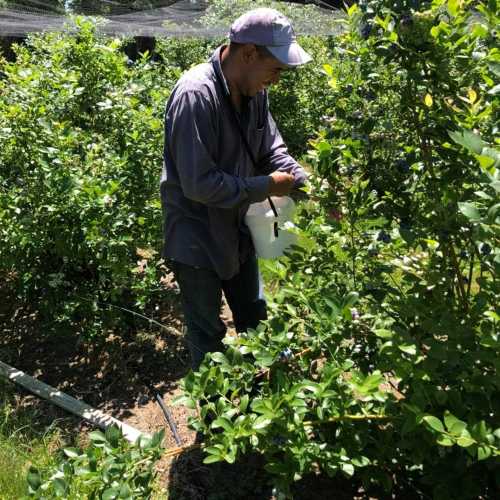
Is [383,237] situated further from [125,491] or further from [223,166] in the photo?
[125,491]

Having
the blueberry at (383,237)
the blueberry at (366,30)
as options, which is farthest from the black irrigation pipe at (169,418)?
the blueberry at (366,30)

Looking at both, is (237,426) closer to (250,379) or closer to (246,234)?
(250,379)

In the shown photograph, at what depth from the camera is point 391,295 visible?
1867 millimetres

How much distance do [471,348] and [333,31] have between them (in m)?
8.50

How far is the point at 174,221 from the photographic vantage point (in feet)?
7.26

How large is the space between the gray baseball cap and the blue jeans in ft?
2.69

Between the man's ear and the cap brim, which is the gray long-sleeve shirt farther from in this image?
the cap brim

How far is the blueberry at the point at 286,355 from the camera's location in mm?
1755

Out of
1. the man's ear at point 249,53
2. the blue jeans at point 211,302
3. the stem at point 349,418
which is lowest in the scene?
the blue jeans at point 211,302

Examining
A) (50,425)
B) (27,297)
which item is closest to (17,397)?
(50,425)

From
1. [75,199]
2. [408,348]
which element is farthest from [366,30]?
[75,199]

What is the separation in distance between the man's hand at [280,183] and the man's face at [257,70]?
307 millimetres

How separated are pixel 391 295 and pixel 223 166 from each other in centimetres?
75

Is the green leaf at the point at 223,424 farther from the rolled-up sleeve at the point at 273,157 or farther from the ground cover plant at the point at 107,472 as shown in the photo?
the rolled-up sleeve at the point at 273,157
